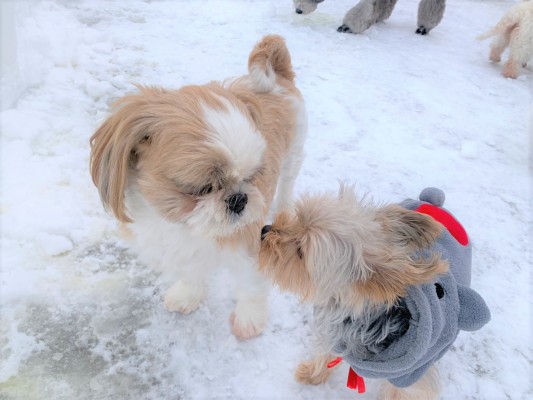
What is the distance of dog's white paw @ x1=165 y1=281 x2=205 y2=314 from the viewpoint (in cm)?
273

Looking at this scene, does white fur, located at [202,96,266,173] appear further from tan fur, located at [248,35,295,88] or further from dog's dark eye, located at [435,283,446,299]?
dog's dark eye, located at [435,283,446,299]

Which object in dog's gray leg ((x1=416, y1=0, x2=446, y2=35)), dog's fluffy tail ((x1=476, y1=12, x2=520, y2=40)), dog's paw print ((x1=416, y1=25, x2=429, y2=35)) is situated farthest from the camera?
dog's paw print ((x1=416, y1=25, x2=429, y2=35))

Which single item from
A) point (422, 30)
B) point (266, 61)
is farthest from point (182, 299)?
point (422, 30)

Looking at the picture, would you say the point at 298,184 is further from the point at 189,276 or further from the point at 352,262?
the point at 352,262

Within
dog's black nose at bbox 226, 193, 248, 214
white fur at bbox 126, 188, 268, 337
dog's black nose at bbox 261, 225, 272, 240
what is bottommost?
white fur at bbox 126, 188, 268, 337

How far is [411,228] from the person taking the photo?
1880mm

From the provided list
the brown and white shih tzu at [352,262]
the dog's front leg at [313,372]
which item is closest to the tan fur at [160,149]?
the brown and white shih tzu at [352,262]

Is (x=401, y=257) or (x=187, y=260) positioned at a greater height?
(x=401, y=257)

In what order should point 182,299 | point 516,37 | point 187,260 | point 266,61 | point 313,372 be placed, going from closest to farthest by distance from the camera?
point 187,260 < point 313,372 < point 266,61 < point 182,299 < point 516,37

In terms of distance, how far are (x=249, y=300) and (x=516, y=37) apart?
6033 mm

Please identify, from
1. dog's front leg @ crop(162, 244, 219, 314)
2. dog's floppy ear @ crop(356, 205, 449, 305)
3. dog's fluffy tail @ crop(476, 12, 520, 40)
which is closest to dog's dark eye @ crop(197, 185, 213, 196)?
dog's front leg @ crop(162, 244, 219, 314)

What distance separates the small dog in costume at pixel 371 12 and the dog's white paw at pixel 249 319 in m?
5.55

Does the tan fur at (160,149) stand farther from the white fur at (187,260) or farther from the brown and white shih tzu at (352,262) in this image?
the brown and white shih tzu at (352,262)

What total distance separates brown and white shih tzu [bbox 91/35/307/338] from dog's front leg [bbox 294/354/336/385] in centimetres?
60
